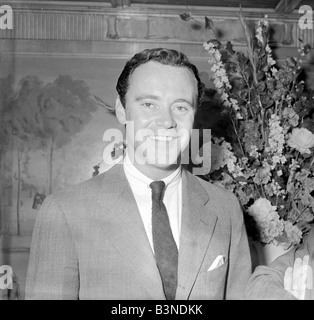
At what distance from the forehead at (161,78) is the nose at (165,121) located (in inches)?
1.2

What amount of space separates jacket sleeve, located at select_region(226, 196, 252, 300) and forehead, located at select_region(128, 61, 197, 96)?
0.67 ft

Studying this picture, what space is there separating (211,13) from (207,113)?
0.30 m

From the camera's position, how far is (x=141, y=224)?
0.59 metres

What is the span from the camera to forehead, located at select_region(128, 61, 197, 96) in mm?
573

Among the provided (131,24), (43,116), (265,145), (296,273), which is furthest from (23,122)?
(296,273)

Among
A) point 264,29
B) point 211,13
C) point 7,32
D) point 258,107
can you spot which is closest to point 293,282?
point 258,107

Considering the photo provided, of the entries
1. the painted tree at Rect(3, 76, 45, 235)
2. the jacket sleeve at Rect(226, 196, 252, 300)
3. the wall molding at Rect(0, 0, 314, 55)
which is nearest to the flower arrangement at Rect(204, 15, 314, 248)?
the wall molding at Rect(0, 0, 314, 55)

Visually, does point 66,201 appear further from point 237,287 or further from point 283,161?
point 283,161

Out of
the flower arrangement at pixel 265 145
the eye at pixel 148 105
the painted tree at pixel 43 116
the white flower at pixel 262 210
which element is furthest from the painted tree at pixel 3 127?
the eye at pixel 148 105

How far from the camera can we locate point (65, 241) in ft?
1.86

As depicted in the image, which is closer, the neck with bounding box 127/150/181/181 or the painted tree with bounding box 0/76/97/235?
the neck with bounding box 127/150/181/181

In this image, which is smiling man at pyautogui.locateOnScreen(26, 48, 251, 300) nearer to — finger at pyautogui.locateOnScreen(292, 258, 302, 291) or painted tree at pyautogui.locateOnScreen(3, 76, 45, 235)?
finger at pyautogui.locateOnScreen(292, 258, 302, 291)

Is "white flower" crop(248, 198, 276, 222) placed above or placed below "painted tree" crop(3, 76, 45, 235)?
below

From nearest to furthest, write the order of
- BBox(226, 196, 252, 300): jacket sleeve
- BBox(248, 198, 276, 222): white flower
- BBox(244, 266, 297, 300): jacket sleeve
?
1. BBox(244, 266, 297, 300): jacket sleeve
2. BBox(226, 196, 252, 300): jacket sleeve
3. BBox(248, 198, 276, 222): white flower
